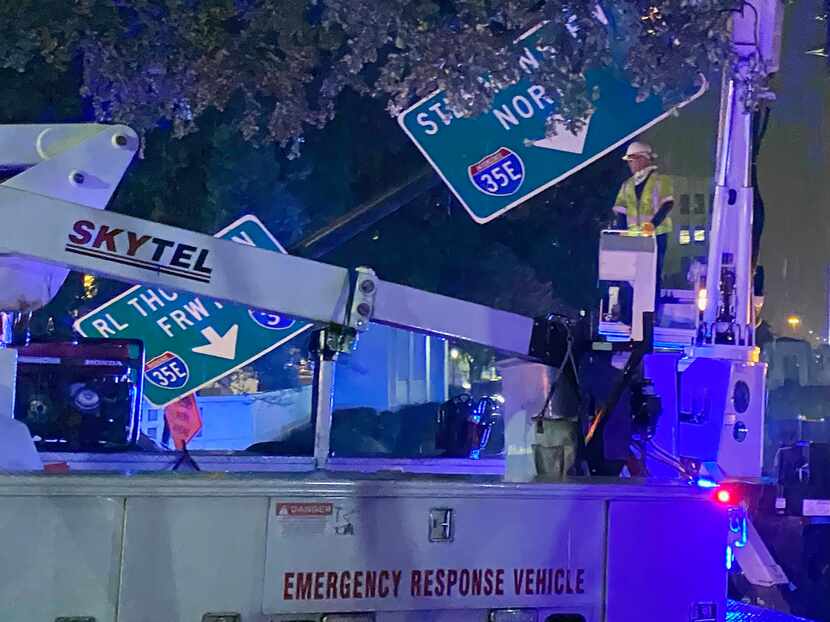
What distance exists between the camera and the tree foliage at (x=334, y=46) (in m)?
5.10

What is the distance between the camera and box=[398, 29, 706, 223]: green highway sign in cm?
479

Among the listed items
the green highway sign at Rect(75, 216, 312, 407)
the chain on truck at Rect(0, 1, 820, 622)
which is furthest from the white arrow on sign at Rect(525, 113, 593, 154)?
the green highway sign at Rect(75, 216, 312, 407)

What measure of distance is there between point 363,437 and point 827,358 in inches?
267

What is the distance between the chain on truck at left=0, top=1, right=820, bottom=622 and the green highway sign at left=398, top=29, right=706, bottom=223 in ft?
2.42

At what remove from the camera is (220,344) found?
5.78 meters

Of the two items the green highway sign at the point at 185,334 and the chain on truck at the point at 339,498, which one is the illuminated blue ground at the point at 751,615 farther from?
the green highway sign at the point at 185,334

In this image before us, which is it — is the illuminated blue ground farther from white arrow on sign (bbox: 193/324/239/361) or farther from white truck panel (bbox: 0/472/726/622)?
white arrow on sign (bbox: 193/324/239/361)

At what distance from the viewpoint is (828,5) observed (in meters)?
6.72

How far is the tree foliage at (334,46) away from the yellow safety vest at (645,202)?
838 millimetres

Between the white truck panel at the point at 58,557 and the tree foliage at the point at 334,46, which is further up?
the tree foliage at the point at 334,46

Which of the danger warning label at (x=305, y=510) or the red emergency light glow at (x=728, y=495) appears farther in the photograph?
the red emergency light glow at (x=728, y=495)

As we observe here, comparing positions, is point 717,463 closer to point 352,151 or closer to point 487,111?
point 487,111

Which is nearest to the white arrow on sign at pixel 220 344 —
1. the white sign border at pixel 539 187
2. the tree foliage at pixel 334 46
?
the tree foliage at pixel 334 46

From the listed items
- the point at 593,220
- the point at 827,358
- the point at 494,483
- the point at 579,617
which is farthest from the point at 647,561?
the point at 827,358
